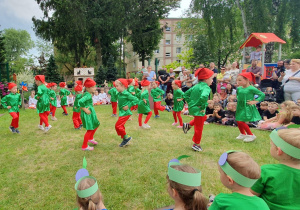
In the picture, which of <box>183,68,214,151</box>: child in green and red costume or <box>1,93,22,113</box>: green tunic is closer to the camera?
<box>183,68,214,151</box>: child in green and red costume

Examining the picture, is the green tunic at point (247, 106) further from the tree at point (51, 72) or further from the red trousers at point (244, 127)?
the tree at point (51, 72)

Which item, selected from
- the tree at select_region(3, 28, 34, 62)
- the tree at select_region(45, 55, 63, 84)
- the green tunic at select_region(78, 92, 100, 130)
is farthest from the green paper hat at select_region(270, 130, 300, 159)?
the tree at select_region(3, 28, 34, 62)

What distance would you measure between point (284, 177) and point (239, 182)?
0.58 metres

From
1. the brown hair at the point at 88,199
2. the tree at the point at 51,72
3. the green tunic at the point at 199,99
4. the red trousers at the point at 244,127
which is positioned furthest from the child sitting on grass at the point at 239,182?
the tree at the point at 51,72

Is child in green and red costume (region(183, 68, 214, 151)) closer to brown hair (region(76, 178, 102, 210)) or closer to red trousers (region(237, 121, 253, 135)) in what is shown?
red trousers (region(237, 121, 253, 135))

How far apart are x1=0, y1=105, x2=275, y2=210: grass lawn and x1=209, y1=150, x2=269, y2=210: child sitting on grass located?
5.54 feet

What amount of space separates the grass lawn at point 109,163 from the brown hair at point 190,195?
1.42m

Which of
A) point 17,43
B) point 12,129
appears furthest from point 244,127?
point 17,43

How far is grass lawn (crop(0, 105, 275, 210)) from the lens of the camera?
3479 millimetres

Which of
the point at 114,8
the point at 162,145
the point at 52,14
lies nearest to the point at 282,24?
the point at 162,145

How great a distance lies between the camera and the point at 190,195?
1909 millimetres

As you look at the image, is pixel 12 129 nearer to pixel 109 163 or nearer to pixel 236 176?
pixel 109 163

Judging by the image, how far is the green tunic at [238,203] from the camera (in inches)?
64.6

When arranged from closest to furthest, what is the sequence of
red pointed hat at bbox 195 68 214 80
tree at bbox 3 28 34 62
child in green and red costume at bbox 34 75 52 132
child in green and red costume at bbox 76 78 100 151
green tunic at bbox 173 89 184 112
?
red pointed hat at bbox 195 68 214 80
child in green and red costume at bbox 76 78 100 151
child in green and red costume at bbox 34 75 52 132
green tunic at bbox 173 89 184 112
tree at bbox 3 28 34 62
